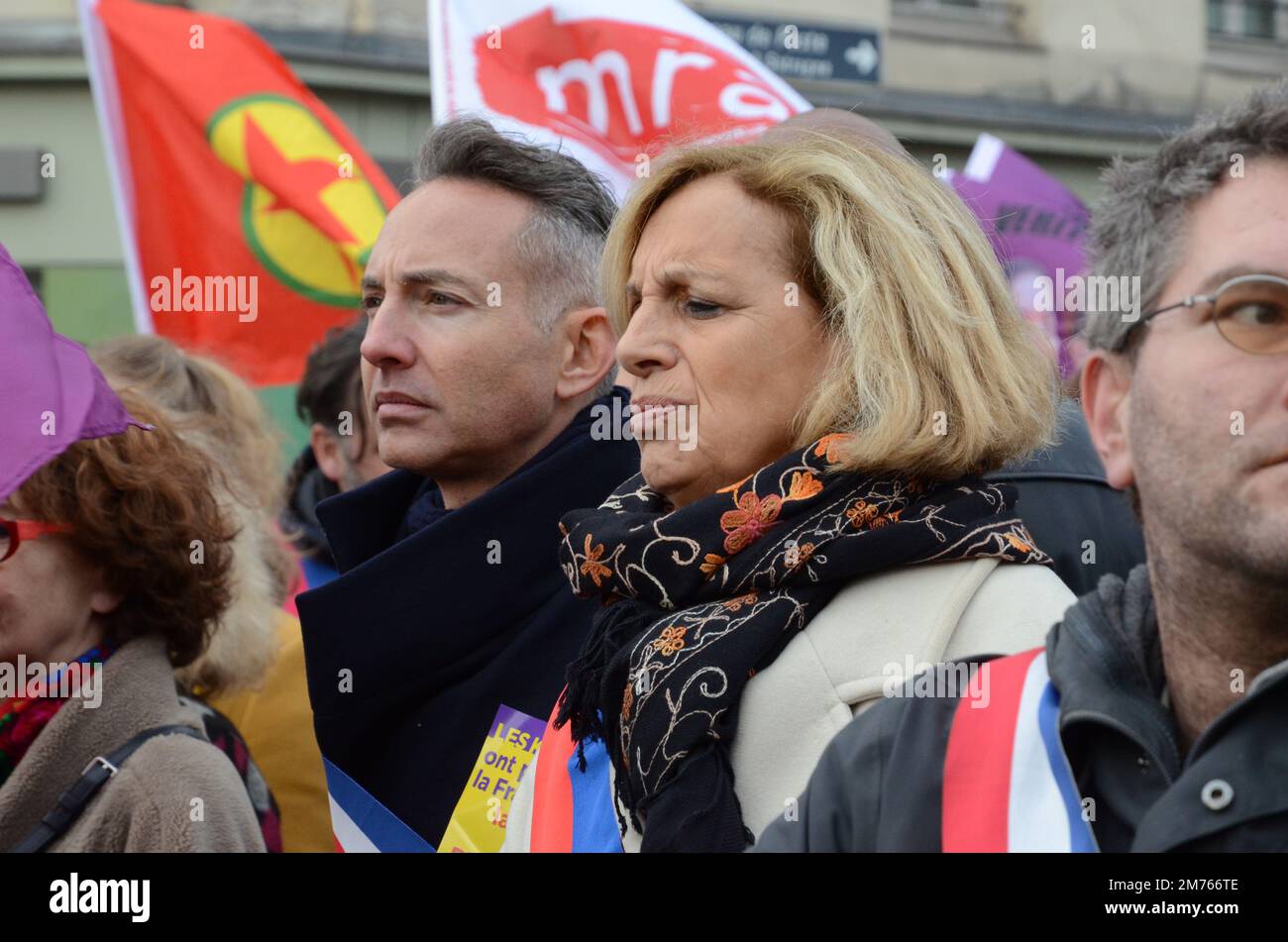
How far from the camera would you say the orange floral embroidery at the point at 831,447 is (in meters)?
2.29

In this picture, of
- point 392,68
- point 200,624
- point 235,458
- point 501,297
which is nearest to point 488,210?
point 501,297

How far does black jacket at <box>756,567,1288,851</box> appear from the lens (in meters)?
1.55

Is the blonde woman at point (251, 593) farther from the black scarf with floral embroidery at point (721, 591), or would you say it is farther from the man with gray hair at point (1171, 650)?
the man with gray hair at point (1171, 650)

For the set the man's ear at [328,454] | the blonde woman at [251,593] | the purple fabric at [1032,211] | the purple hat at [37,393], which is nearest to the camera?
the purple hat at [37,393]

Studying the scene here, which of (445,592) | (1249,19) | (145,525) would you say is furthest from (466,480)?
(1249,19)

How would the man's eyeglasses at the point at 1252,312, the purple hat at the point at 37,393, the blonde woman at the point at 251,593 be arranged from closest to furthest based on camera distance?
1. the man's eyeglasses at the point at 1252,312
2. the purple hat at the point at 37,393
3. the blonde woman at the point at 251,593

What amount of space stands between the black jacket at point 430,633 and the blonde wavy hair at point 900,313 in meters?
0.77

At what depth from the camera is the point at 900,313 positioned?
7.82 feet

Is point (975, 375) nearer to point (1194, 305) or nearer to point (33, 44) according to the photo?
point (1194, 305)

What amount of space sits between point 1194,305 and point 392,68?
952cm
